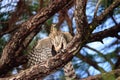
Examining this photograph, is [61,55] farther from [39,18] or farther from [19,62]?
[19,62]

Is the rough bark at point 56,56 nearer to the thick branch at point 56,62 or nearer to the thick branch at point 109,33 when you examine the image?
the thick branch at point 56,62

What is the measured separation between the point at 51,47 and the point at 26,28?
0.28 m

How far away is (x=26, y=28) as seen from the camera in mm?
1202

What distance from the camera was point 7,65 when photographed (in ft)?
4.36

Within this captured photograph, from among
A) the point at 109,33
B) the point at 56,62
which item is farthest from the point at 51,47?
the point at 56,62

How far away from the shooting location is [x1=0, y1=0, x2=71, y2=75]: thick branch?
3.80 feet

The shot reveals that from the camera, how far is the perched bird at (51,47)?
137 centimetres

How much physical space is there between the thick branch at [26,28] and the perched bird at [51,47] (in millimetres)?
143

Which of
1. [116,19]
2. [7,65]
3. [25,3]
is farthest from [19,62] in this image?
[116,19]

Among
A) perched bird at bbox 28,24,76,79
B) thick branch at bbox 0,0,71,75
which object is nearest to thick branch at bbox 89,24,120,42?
perched bird at bbox 28,24,76,79

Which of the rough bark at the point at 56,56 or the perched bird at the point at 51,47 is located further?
the perched bird at the point at 51,47

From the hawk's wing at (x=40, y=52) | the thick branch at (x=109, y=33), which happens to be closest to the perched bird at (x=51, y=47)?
the hawk's wing at (x=40, y=52)

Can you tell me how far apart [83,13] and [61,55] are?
174 mm

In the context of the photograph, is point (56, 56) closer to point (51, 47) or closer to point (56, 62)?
point (56, 62)
